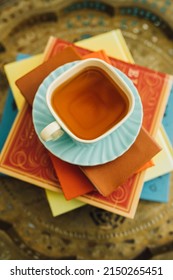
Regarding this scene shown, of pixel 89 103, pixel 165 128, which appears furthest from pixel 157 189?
pixel 89 103

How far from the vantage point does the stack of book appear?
662 mm

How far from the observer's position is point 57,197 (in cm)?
74

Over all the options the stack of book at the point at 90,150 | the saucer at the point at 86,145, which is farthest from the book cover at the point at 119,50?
the saucer at the point at 86,145

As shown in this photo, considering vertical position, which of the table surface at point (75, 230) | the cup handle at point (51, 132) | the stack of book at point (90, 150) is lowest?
the table surface at point (75, 230)

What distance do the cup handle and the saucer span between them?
0.04 metres

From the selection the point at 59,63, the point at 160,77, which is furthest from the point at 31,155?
the point at 160,77

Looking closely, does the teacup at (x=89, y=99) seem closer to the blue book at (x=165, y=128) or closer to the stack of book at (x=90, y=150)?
the stack of book at (x=90, y=150)

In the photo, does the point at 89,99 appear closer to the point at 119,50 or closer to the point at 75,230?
the point at 119,50

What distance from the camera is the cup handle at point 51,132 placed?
58cm

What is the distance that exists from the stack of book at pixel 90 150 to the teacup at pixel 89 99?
30 mm

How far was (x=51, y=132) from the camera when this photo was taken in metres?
0.58

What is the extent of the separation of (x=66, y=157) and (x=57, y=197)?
128mm

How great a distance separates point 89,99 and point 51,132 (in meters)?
0.10
